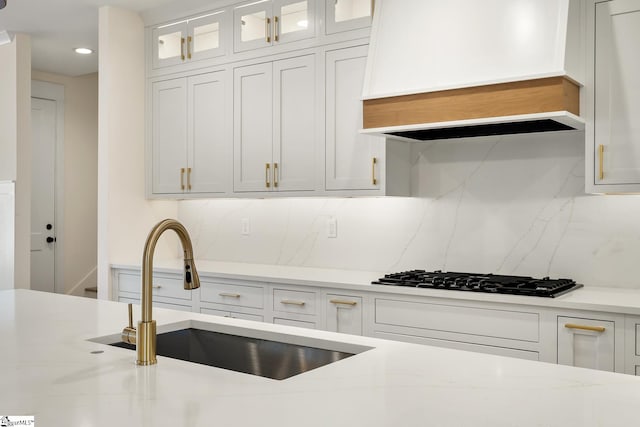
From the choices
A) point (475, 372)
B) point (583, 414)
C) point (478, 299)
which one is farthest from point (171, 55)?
point (583, 414)

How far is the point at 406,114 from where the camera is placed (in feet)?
10.1

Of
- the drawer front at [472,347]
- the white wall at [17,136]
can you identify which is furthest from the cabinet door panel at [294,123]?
the white wall at [17,136]

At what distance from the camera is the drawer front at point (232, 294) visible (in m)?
3.59

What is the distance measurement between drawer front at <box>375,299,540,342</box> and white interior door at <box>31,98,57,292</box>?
437 cm

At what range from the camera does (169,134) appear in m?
4.39

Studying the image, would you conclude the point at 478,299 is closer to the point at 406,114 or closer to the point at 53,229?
the point at 406,114

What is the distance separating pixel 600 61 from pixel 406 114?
0.87 m

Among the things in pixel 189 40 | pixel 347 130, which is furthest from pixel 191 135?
pixel 347 130

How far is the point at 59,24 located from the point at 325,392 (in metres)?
4.37

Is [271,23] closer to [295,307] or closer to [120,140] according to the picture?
[120,140]

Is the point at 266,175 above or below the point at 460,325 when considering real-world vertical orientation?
above

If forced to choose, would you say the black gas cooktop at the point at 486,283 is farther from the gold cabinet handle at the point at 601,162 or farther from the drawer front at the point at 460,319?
the gold cabinet handle at the point at 601,162

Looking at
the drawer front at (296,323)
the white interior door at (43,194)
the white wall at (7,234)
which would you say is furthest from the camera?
the white interior door at (43,194)

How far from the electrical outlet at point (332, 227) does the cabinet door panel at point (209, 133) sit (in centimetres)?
71
